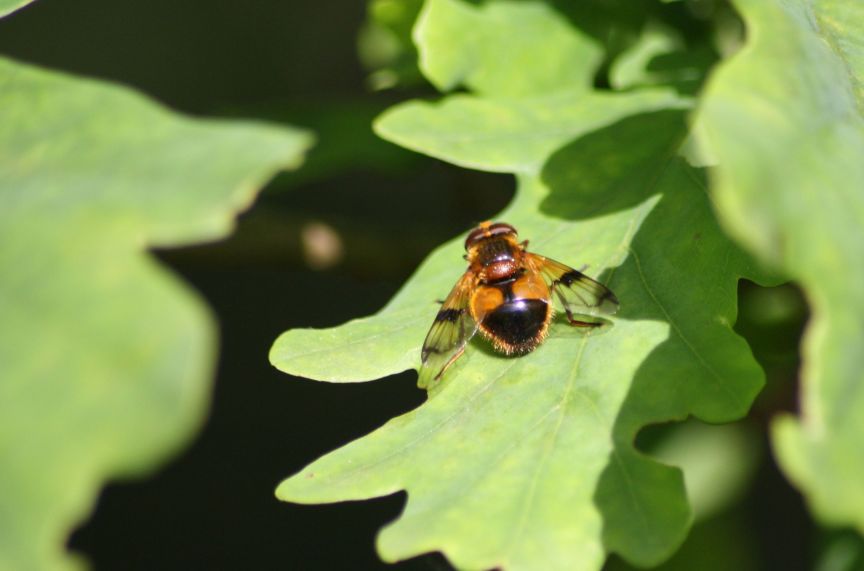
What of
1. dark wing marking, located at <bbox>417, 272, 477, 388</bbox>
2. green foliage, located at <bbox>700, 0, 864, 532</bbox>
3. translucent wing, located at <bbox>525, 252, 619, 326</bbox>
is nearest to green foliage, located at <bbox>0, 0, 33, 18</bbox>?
dark wing marking, located at <bbox>417, 272, 477, 388</bbox>

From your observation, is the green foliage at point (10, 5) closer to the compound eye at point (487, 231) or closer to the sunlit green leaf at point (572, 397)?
the sunlit green leaf at point (572, 397)

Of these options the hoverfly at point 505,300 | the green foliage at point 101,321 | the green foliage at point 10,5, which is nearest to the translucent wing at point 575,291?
the hoverfly at point 505,300

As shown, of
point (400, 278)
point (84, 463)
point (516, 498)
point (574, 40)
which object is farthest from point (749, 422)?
point (84, 463)

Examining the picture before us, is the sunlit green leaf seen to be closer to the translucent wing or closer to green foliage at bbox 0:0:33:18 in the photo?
the translucent wing

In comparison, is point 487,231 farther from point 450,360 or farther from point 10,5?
point 10,5

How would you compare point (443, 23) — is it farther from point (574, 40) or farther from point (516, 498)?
point (516, 498)
